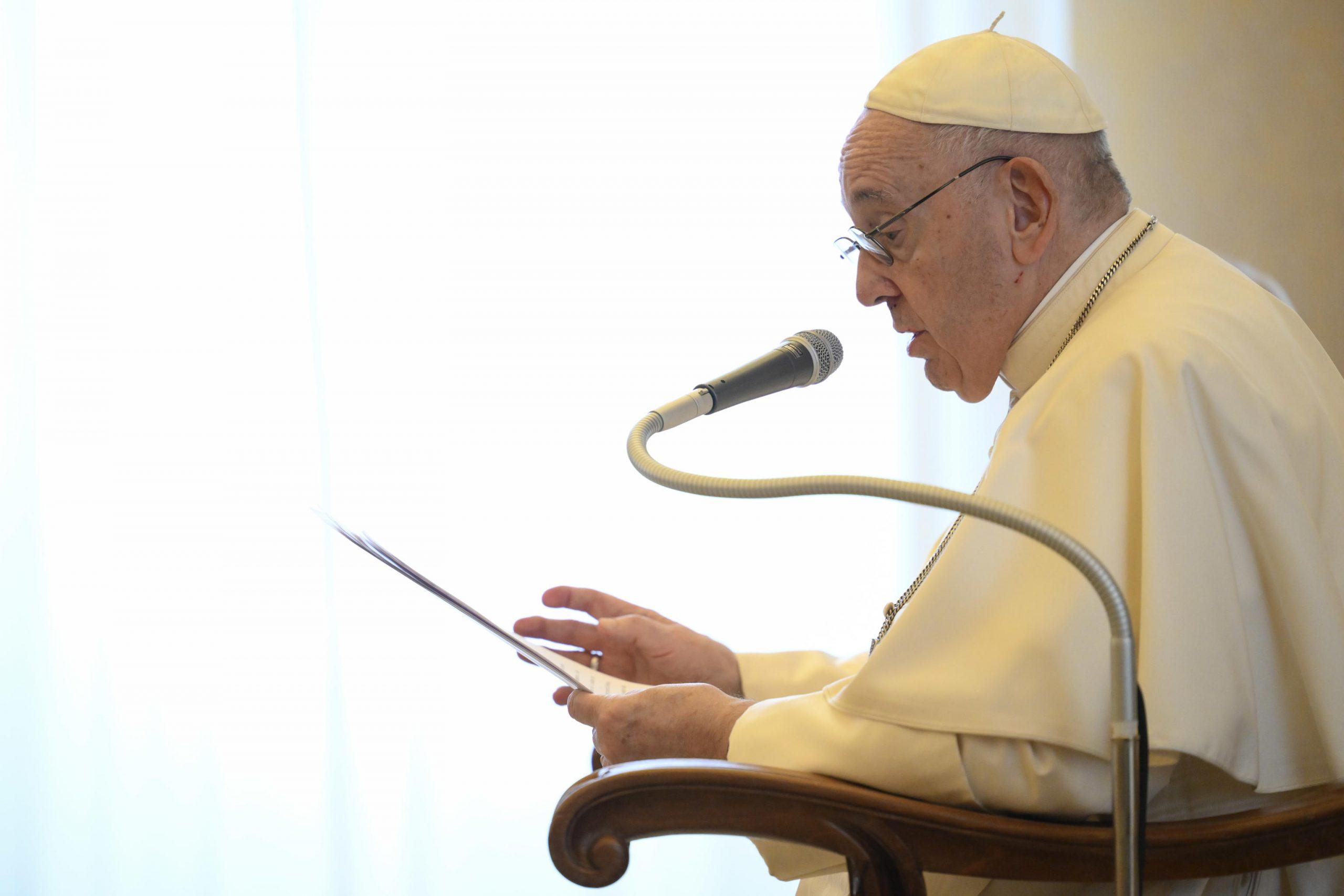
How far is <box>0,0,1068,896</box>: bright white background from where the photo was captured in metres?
2.84

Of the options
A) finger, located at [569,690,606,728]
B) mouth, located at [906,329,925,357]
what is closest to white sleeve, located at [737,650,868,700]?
finger, located at [569,690,606,728]

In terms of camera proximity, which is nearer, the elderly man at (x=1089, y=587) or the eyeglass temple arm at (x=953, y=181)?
the elderly man at (x=1089, y=587)

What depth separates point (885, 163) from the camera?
1550 millimetres

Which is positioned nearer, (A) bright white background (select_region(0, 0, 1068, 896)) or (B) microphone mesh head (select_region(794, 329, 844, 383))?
(B) microphone mesh head (select_region(794, 329, 844, 383))

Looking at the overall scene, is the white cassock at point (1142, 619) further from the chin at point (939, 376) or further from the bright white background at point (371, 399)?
the bright white background at point (371, 399)

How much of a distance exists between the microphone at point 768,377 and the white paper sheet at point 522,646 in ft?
1.18

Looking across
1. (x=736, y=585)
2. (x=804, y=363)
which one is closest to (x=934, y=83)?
(x=804, y=363)

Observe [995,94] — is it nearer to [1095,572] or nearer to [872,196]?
[872,196]

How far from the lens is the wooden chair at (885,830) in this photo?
102 centimetres

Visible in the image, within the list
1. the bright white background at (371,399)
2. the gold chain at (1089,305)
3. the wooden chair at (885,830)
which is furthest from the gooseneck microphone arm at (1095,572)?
the bright white background at (371,399)

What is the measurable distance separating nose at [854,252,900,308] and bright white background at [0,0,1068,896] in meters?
1.44

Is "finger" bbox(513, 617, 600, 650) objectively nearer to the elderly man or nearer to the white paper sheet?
the white paper sheet

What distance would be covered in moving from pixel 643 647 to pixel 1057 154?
954mm

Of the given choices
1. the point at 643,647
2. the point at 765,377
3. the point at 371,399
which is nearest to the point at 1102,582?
the point at 765,377
